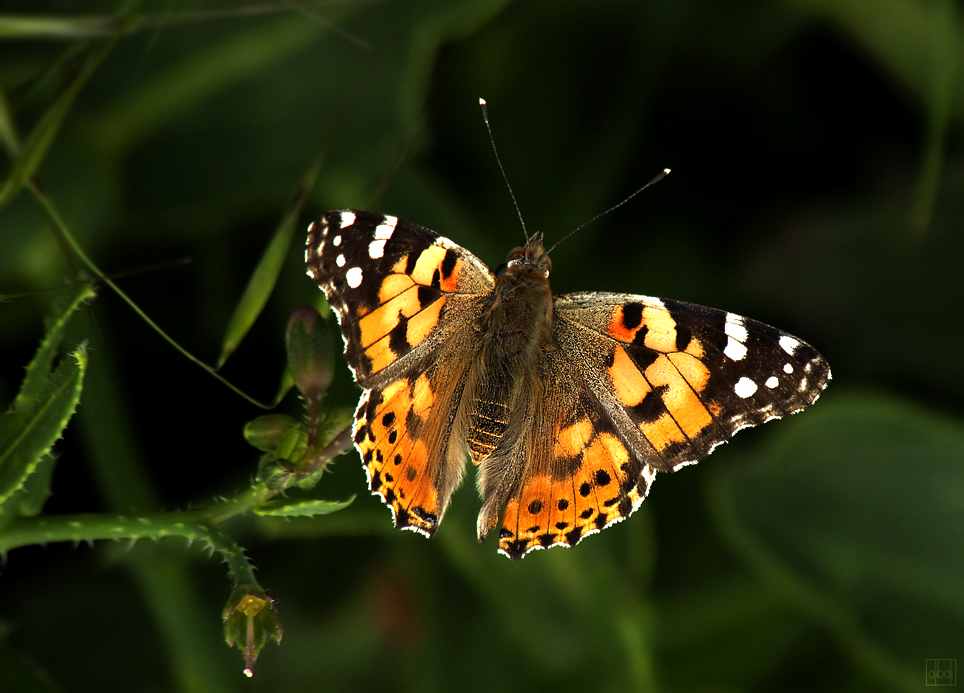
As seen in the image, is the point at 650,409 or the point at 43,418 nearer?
the point at 43,418

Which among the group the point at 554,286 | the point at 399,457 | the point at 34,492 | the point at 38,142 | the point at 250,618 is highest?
the point at 38,142

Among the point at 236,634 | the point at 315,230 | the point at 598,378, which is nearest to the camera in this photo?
the point at 236,634

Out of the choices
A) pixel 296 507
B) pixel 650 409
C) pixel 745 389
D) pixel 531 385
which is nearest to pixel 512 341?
pixel 531 385

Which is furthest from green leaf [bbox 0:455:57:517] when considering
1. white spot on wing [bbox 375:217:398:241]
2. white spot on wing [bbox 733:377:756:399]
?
white spot on wing [bbox 733:377:756:399]

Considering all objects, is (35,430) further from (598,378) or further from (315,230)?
(598,378)

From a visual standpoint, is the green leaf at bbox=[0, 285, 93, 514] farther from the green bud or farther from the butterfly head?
the butterfly head

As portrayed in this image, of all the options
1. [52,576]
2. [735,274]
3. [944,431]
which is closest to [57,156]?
[52,576]

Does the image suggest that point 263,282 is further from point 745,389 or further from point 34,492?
point 745,389
